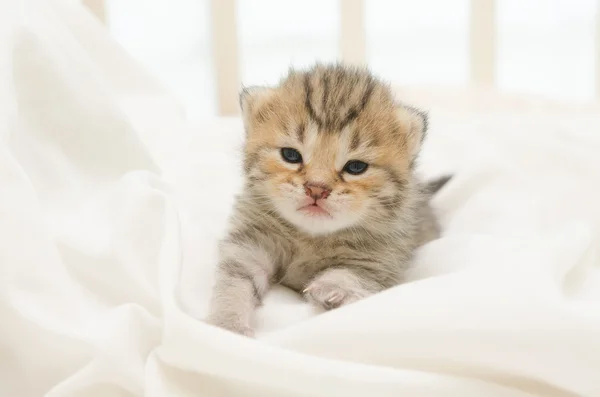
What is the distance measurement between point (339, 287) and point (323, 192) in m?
0.13

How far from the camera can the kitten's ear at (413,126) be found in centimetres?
104

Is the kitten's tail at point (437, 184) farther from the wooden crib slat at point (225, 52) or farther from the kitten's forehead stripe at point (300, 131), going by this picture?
the wooden crib slat at point (225, 52)

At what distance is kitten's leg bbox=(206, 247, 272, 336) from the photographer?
2.71 feet

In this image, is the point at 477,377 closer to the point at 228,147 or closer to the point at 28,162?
the point at 28,162

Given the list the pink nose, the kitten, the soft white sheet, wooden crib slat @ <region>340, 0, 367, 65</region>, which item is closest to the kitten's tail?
the soft white sheet

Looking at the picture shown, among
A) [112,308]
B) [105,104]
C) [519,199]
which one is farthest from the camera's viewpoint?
[519,199]

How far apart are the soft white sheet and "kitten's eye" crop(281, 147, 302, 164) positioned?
0.60 ft

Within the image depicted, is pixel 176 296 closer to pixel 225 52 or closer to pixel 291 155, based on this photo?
pixel 291 155

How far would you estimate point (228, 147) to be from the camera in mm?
1658

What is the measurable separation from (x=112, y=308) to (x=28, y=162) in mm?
257

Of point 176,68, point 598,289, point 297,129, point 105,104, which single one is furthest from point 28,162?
point 176,68

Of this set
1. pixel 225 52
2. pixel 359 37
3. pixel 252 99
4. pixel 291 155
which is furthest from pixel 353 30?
pixel 291 155

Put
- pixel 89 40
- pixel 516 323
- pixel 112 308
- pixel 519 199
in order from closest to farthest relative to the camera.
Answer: pixel 516 323
pixel 112 308
pixel 519 199
pixel 89 40

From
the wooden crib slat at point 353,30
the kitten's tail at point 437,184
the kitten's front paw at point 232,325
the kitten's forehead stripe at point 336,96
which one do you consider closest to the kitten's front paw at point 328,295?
the kitten's front paw at point 232,325
